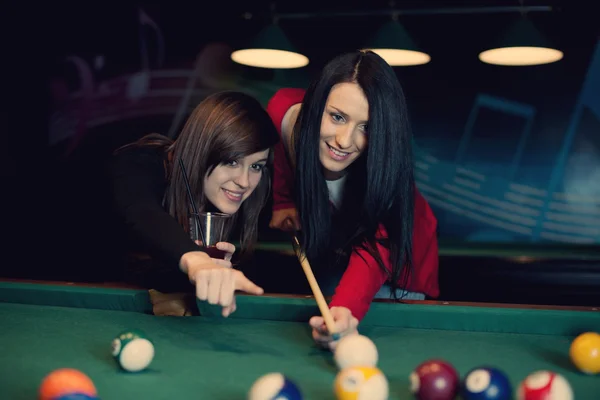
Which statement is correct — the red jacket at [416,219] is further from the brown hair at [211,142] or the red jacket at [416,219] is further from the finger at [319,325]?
the finger at [319,325]

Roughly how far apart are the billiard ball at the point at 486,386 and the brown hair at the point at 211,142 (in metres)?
1.15

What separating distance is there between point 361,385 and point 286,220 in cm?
151

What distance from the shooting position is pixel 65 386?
39.2 inches

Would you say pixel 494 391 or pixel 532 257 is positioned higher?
pixel 494 391

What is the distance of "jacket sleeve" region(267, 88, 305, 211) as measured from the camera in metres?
2.54

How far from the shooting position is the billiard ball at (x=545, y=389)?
1030 millimetres

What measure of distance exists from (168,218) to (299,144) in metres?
0.59

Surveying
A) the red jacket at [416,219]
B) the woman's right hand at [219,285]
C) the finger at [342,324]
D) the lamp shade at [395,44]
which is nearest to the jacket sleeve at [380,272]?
the red jacket at [416,219]

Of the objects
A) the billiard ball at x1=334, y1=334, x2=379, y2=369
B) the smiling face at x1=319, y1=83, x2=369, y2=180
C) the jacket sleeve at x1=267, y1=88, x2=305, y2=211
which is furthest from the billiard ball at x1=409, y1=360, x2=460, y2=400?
the jacket sleeve at x1=267, y1=88, x2=305, y2=211

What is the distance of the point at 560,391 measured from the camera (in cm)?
104

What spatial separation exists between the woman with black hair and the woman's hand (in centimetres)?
1

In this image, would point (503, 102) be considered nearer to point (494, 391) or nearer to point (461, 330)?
point (461, 330)

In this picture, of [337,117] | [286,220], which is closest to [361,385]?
[337,117]

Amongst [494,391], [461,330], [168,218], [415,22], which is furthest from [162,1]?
[494,391]
